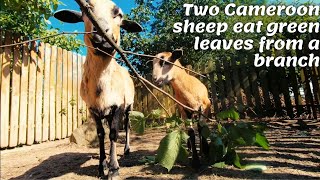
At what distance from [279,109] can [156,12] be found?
993 centimetres

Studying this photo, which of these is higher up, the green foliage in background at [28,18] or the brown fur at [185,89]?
the green foliage in background at [28,18]

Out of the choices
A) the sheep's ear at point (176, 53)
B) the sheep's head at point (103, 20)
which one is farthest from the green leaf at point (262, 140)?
the sheep's ear at point (176, 53)

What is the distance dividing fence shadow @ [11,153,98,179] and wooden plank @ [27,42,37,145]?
1.83 metres

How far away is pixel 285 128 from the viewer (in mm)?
6297

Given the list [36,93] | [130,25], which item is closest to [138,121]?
[130,25]

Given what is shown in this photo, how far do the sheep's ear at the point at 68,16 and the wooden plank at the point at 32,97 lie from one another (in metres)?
4.17

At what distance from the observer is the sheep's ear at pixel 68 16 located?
130 inches

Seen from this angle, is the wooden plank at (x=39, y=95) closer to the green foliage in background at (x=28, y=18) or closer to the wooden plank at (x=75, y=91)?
the green foliage in background at (x=28, y=18)

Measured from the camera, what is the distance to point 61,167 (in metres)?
4.45

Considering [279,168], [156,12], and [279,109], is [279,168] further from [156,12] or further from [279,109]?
[156,12]

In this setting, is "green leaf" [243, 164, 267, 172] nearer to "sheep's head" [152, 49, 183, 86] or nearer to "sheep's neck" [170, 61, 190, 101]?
"sheep's neck" [170, 61, 190, 101]

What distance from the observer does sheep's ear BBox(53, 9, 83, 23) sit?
10.8 ft

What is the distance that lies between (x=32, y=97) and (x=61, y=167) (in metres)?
3.10

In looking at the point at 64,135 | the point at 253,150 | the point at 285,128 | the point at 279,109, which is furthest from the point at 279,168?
the point at 64,135
